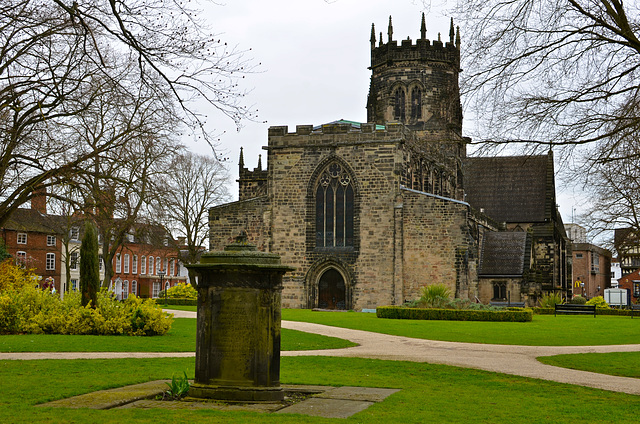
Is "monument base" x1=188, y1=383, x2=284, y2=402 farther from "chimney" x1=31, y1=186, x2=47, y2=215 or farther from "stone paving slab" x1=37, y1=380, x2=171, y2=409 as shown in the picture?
"chimney" x1=31, y1=186, x2=47, y2=215

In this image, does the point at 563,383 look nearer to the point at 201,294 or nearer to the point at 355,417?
the point at 355,417

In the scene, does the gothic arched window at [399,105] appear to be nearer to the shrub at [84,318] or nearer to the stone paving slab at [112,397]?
the shrub at [84,318]

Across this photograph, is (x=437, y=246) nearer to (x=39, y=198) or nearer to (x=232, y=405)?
(x=39, y=198)

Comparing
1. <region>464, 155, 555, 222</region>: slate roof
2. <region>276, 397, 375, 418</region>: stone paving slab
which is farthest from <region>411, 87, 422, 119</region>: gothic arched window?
<region>276, 397, 375, 418</region>: stone paving slab

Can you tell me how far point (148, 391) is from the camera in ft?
35.2

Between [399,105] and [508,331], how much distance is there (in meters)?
31.4

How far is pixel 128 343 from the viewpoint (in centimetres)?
1900

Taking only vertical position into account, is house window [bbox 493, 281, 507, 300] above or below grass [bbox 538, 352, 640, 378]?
above

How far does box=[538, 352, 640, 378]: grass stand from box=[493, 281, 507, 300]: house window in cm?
2498

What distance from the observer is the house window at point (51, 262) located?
211 ft

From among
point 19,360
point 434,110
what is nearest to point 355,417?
point 19,360

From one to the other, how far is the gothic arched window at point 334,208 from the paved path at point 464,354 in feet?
55.0

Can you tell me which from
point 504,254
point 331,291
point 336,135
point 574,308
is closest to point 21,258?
point 331,291

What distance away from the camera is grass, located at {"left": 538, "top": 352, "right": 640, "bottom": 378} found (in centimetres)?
1595
